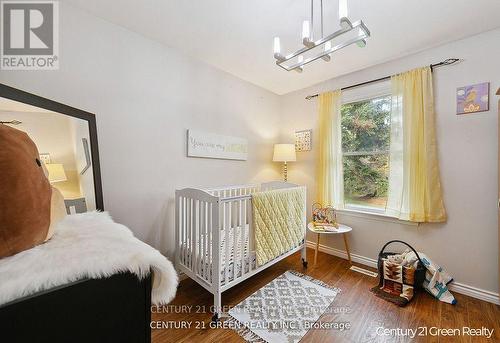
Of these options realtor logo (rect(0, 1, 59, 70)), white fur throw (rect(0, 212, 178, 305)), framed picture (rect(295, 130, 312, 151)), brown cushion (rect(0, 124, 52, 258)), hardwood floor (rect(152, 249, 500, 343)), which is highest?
realtor logo (rect(0, 1, 59, 70))

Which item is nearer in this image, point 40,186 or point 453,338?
point 40,186

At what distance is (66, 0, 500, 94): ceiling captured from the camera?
150 cm

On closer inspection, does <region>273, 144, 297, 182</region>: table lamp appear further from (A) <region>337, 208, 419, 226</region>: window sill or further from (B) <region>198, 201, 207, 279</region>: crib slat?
(B) <region>198, 201, 207, 279</region>: crib slat

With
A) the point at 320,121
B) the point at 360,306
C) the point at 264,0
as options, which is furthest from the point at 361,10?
the point at 360,306

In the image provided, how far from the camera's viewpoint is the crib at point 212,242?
1.55 m

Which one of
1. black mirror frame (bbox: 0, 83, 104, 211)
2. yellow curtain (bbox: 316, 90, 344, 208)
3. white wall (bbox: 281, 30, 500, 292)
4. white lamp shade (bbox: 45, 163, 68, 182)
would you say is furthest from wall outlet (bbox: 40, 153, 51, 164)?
white wall (bbox: 281, 30, 500, 292)

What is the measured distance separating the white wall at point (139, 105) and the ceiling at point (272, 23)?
188 millimetres

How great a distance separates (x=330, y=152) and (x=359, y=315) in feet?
5.69

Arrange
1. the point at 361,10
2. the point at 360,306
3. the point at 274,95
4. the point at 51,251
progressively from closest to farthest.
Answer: the point at 51,251, the point at 361,10, the point at 360,306, the point at 274,95

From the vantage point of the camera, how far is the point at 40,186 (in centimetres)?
57

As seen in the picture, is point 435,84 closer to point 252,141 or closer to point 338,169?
point 338,169

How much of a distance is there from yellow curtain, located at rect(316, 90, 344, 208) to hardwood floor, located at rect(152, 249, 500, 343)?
0.98 m

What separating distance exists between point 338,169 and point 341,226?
70 cm

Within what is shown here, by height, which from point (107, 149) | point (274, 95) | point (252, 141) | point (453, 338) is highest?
point (274, 95)
